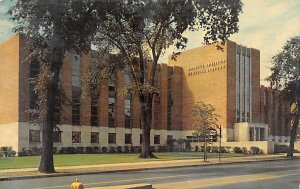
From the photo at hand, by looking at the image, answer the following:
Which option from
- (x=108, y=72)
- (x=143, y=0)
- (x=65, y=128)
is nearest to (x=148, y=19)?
(x=143, y=0)

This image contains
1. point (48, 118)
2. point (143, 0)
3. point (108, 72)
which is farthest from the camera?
point (108, 72)

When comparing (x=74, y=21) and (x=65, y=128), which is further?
(x=65, y=128)

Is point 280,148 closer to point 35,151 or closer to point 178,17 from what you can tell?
point 35,151

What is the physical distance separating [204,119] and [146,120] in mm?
3226

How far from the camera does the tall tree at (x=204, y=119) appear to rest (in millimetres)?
8922

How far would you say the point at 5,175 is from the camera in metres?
7.71

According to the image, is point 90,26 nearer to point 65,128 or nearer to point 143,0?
point 143,0

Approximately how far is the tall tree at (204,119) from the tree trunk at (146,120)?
1.59 metres

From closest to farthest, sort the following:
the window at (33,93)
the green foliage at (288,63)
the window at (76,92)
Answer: the green foliage at (288,63), the window at (33,93), the window at (76,92)

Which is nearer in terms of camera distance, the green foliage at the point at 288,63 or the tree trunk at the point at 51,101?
the tree trunk at the point at 51,101

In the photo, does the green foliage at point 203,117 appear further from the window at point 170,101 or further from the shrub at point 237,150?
the shrub at point 237,150

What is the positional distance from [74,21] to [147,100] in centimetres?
994

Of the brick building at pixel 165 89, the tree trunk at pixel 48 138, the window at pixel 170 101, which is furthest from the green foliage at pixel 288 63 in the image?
the tree trunk at pixel 48 138

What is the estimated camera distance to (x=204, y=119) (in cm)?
1162
